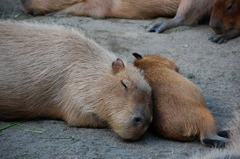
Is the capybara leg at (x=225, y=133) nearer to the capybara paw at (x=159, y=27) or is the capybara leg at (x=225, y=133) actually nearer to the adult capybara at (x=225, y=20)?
the adult capybara at (x=225, y=20)

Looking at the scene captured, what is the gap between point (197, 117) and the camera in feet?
9.90

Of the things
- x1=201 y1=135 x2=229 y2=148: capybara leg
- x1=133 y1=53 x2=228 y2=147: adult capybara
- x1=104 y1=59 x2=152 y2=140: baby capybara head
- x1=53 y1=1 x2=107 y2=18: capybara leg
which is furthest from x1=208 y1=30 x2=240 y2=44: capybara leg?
x1=201 y1=135 x2=229 y2=148: capybara leg

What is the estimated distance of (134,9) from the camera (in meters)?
6.29

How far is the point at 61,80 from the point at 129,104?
83cm

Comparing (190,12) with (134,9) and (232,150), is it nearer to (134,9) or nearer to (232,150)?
(134,9)

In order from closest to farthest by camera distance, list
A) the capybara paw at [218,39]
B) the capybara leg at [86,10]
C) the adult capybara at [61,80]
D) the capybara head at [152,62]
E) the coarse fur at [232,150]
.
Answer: the coarse fur at [232,150], the adult capybara at [61,80], the capybara head at [152,62], the capybara paw at [218,39], the capybara leg at [86,10]

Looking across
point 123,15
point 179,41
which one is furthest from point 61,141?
point 123,15

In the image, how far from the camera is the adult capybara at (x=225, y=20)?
17.2 feet

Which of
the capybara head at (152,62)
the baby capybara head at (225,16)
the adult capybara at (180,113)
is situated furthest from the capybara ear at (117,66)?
the baby capybara head at (225,16)

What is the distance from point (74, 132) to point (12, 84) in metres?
0.81

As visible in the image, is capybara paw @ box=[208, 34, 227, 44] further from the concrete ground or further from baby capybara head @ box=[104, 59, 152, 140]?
baby capybara head @ box=[104, 59, 152, 140]

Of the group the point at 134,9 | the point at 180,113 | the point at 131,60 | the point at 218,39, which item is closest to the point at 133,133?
the point at 180,113

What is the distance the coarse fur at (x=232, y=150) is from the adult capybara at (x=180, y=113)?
0.09 m

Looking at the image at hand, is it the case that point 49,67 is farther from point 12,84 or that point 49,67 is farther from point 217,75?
point 217,75
